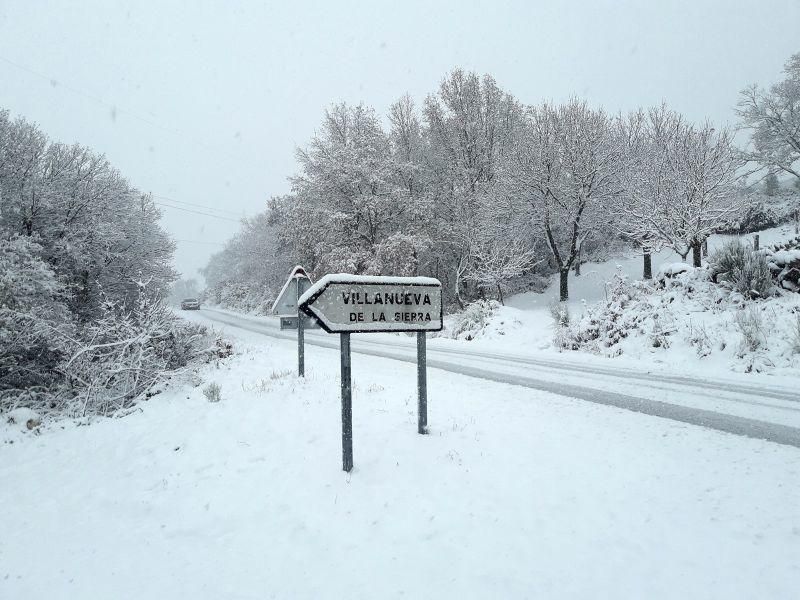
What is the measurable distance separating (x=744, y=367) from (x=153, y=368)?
37.8 ft

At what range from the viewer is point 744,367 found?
26.3ft

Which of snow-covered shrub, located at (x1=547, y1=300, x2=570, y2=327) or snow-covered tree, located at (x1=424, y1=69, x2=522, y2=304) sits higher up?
snow-covered tree, located at (x1=424, y1=69, x2=522, y2=304)

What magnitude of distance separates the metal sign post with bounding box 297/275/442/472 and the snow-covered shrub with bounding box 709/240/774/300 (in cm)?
920

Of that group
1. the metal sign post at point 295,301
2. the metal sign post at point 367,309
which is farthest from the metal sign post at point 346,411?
the metal sign post at point 295,301

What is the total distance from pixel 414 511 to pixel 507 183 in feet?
64.8

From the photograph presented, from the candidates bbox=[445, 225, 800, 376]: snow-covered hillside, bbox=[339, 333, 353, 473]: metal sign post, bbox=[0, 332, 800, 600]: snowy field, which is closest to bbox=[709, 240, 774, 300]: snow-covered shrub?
bbox=[445, 225, 800, 376]: snow-covered hillside

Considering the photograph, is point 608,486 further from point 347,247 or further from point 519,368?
point 347,247

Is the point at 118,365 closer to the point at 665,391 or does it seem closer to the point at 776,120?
the point at 665,391

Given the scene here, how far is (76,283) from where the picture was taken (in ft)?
49.6

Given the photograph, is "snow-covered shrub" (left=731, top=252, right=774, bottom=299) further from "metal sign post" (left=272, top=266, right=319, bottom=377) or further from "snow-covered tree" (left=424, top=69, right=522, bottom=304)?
"snow-covered tree" (left=424, top=69, right=522, bottom=304)

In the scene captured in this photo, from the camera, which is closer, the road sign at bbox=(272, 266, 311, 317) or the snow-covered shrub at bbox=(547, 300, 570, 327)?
the road sign at bbox=(272, 266, 311, 317)

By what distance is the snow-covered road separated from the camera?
16.0 ft

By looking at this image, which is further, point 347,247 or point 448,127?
point 448,127

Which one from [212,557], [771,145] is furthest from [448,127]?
[212,557]
